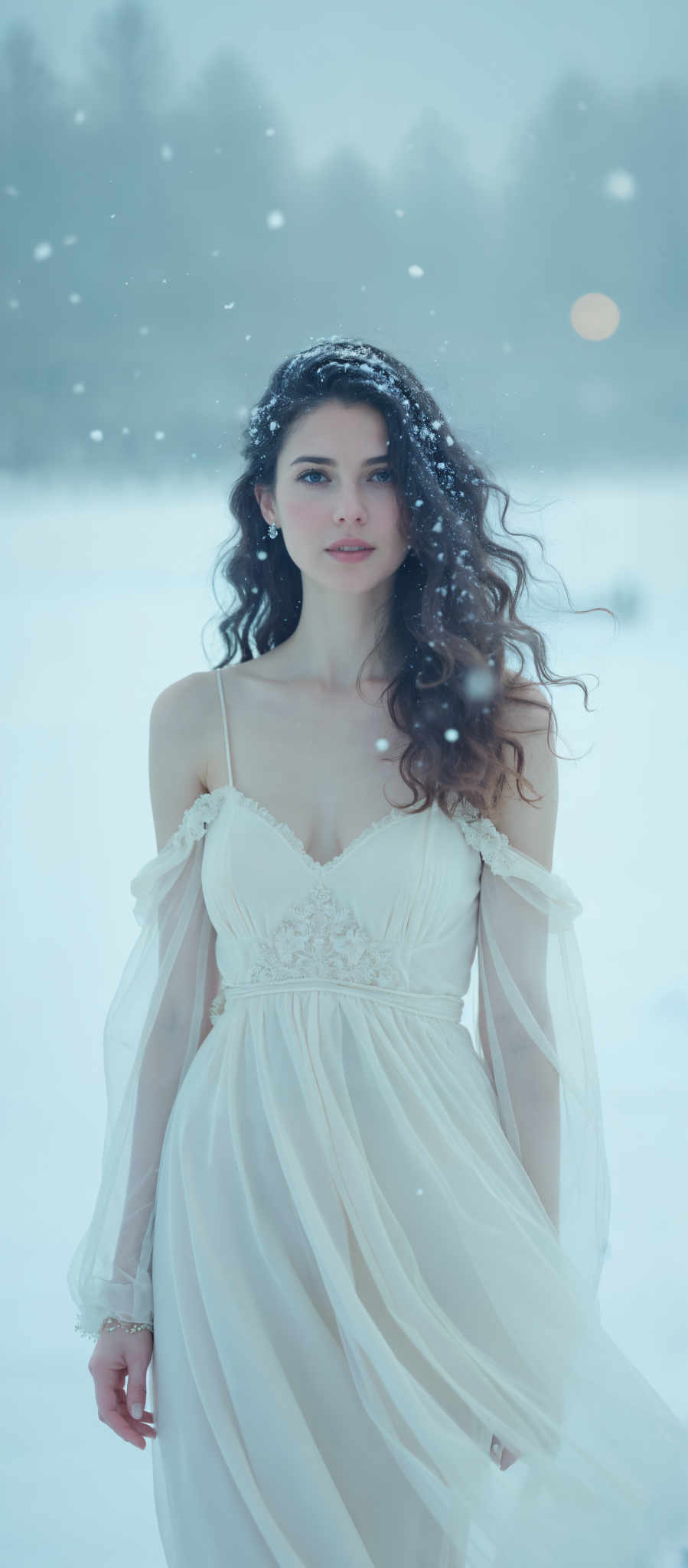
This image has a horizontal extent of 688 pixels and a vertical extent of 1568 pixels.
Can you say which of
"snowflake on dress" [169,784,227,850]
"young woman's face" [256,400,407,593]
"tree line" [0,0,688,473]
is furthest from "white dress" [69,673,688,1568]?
"tree line" [0,0,688,473]

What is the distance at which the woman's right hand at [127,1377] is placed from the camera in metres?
1.23

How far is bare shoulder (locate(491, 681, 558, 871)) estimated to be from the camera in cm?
127

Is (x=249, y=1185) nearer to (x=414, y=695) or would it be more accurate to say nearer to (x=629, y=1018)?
(x=414, y=695)

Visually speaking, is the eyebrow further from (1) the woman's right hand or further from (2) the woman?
(1) the woman's right hand

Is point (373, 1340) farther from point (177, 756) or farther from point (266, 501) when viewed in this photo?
point (266, 501)

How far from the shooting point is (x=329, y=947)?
1225 mm

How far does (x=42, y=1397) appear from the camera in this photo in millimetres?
2131

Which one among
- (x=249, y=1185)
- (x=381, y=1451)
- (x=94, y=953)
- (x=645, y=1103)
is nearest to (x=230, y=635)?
(x=249, y=1185)

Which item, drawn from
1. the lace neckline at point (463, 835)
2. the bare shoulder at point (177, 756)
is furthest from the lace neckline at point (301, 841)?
the bare shoulder at point (177, 756)

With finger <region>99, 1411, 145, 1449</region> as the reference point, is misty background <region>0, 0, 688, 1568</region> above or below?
above

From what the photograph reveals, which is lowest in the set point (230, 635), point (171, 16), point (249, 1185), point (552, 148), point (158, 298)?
point (249, 1185)

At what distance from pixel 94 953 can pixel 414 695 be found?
147 cm

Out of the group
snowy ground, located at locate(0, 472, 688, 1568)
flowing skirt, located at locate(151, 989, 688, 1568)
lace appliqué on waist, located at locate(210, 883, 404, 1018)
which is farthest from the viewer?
snowy ground, located at locate(0, 472, 688, 1568)

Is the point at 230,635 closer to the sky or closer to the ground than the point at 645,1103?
closer to the sky
